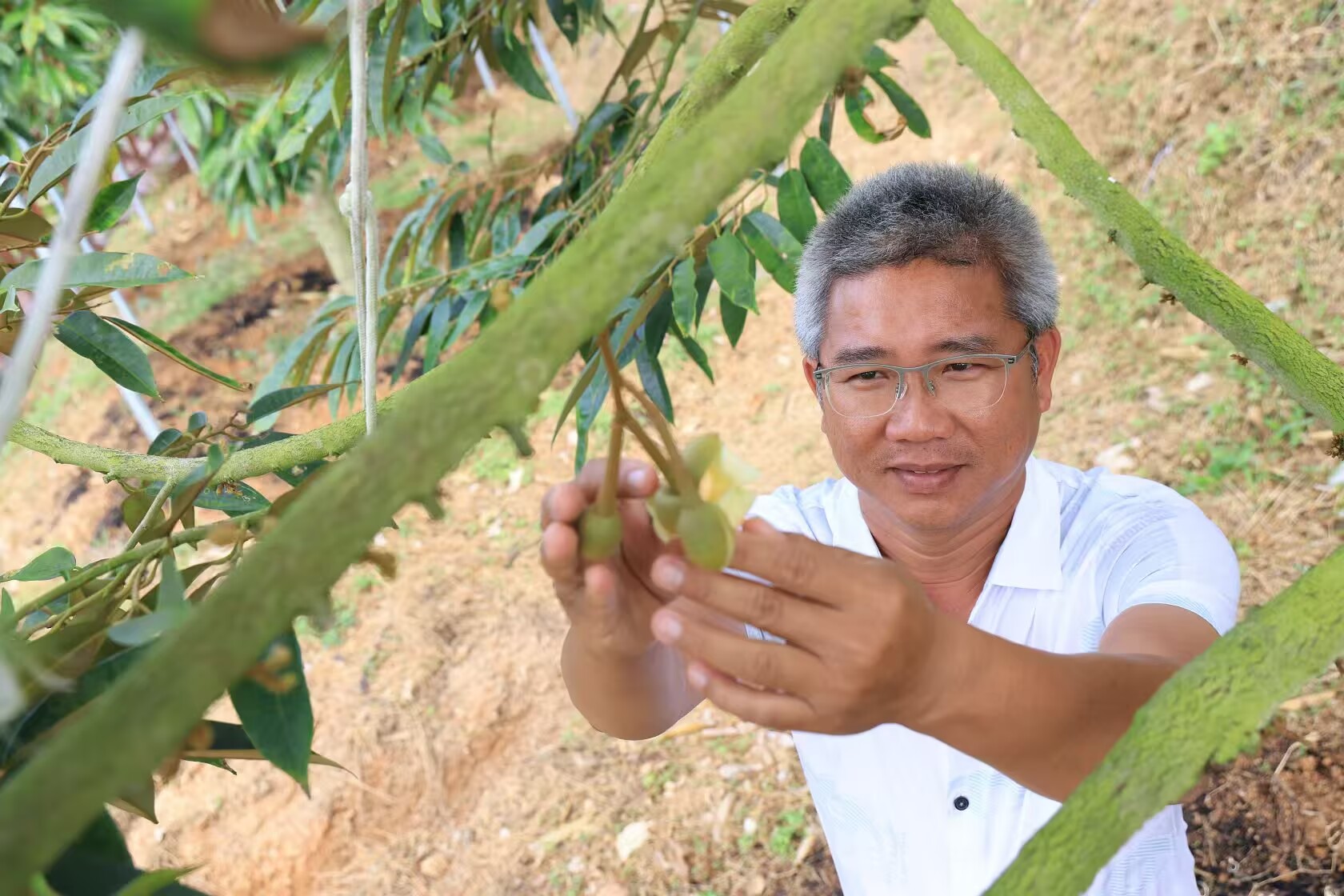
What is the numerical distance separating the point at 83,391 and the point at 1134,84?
5.87 meters

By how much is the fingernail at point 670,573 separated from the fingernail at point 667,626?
0.02 meters

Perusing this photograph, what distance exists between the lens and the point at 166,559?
2.05 ft

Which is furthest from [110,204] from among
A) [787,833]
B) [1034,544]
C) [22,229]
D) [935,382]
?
[787,833]

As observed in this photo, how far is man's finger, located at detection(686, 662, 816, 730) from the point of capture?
A: 51 cm

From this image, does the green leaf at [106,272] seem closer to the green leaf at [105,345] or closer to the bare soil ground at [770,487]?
the green leaf at [105,345]

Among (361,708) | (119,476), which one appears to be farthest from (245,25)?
(361,708)

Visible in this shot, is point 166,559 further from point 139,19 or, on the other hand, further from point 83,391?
point 83,391

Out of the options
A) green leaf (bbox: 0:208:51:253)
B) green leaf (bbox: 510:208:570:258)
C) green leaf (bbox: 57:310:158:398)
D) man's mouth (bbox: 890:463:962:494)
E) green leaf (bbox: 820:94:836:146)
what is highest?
green leaf (bbox: 820:94:836:146)

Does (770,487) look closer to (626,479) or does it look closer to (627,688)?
(627,688)

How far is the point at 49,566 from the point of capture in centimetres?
74

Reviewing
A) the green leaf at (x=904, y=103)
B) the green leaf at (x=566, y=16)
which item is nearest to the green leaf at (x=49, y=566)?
the green leaf at (x=904, y=103)

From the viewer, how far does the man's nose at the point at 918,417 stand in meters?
1.07

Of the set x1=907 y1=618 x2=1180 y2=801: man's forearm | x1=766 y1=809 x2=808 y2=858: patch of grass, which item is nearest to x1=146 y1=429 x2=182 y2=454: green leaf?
x1=907 y1=618 x2=1180 y2=801: man's forearm

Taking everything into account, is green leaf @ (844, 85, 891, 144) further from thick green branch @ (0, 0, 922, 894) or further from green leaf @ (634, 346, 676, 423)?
thick green branch @ (0, 0, 922, 894)
